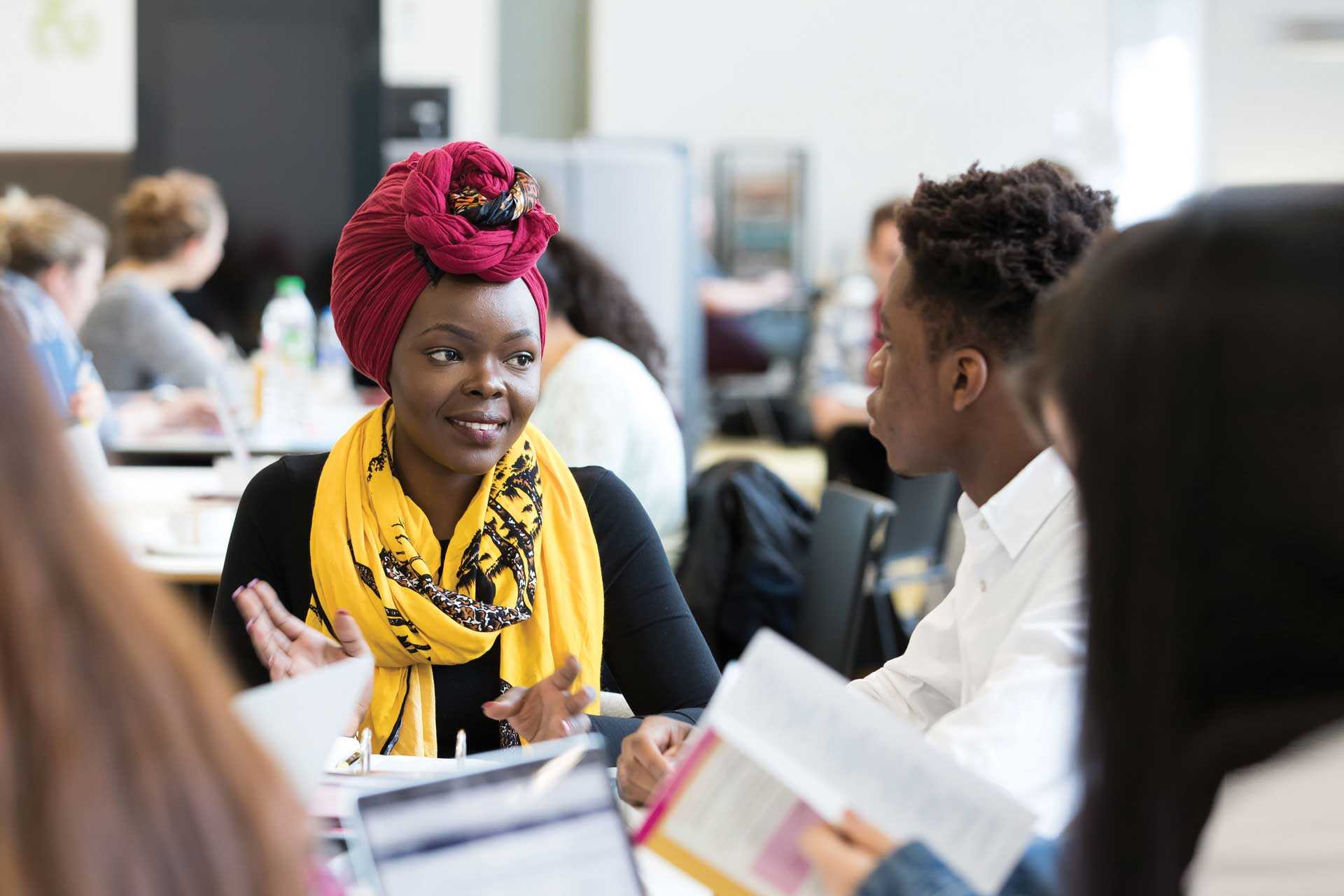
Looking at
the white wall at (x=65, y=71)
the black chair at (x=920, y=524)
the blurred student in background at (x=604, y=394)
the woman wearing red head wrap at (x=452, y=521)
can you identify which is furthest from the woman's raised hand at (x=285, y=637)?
the white wall at (x=65, y=71)

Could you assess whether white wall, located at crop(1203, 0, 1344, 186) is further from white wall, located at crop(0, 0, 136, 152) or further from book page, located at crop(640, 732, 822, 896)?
book page, located at crop(640, 732, 822, 896)

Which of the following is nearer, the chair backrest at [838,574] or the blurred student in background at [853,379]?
the chair backrest at [838,574]

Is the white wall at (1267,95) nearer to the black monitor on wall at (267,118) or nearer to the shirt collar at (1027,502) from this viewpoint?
the black monitor on wall at (267,118)

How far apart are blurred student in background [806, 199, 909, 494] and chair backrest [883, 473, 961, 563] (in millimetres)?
313

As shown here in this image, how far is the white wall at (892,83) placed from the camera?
8.76 meters

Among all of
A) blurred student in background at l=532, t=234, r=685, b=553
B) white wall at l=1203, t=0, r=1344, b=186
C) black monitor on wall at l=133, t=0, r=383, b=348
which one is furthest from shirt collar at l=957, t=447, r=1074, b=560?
white wall at l=1203, t=0, r=1344, b=186

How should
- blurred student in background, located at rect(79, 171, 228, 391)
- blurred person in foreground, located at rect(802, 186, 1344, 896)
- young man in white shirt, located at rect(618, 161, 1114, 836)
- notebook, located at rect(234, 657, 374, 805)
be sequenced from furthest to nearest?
blurred student in background, located at rect(79, 171, 228, 391) → young man in white shirt, located at rect(618, 161, 1114, 836) → notebook, located at rect(234, 657, 374, 805) → blurred person in foreground, located at rect(802, 186, 1344, 896)

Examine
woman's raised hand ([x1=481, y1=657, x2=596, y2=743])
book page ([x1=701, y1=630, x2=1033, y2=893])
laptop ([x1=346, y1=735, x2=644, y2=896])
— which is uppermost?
book page ([x1=701, y1=630, x2=1033, y2=893])

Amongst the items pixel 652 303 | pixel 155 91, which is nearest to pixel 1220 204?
pixel 652 303

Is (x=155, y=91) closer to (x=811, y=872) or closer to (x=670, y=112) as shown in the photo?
(x=670, y=112)

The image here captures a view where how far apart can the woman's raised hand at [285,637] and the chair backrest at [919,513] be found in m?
2.17

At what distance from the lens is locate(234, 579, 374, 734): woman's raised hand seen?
4.11ft

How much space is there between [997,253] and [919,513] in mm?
2195

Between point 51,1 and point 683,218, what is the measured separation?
4.36 meters
